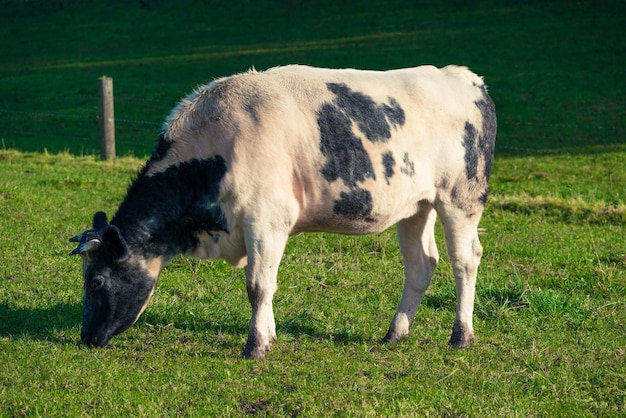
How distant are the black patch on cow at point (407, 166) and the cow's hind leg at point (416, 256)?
20.3 inches

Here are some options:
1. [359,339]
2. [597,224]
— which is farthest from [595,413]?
[597,224]

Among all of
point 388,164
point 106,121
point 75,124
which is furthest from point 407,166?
point 75,124

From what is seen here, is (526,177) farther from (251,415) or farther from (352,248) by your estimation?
(251,415)

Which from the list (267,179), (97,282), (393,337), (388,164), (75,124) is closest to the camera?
(267,179)

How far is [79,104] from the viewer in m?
29.0

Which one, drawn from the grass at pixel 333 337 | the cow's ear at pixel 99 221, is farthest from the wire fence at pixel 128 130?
the cow's ear at pixel 99 221

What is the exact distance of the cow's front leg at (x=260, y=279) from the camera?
706 centimetres

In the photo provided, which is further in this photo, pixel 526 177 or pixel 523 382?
pixel 526 177

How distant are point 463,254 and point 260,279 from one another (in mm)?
1862

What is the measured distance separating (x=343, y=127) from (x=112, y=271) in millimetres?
2179

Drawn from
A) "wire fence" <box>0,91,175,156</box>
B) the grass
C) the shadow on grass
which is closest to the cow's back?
the grass

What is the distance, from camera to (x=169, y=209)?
7.24 m

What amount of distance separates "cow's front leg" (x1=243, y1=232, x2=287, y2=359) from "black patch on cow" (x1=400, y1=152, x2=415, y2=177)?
1.13 m

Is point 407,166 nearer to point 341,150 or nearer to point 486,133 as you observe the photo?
point 341,150
